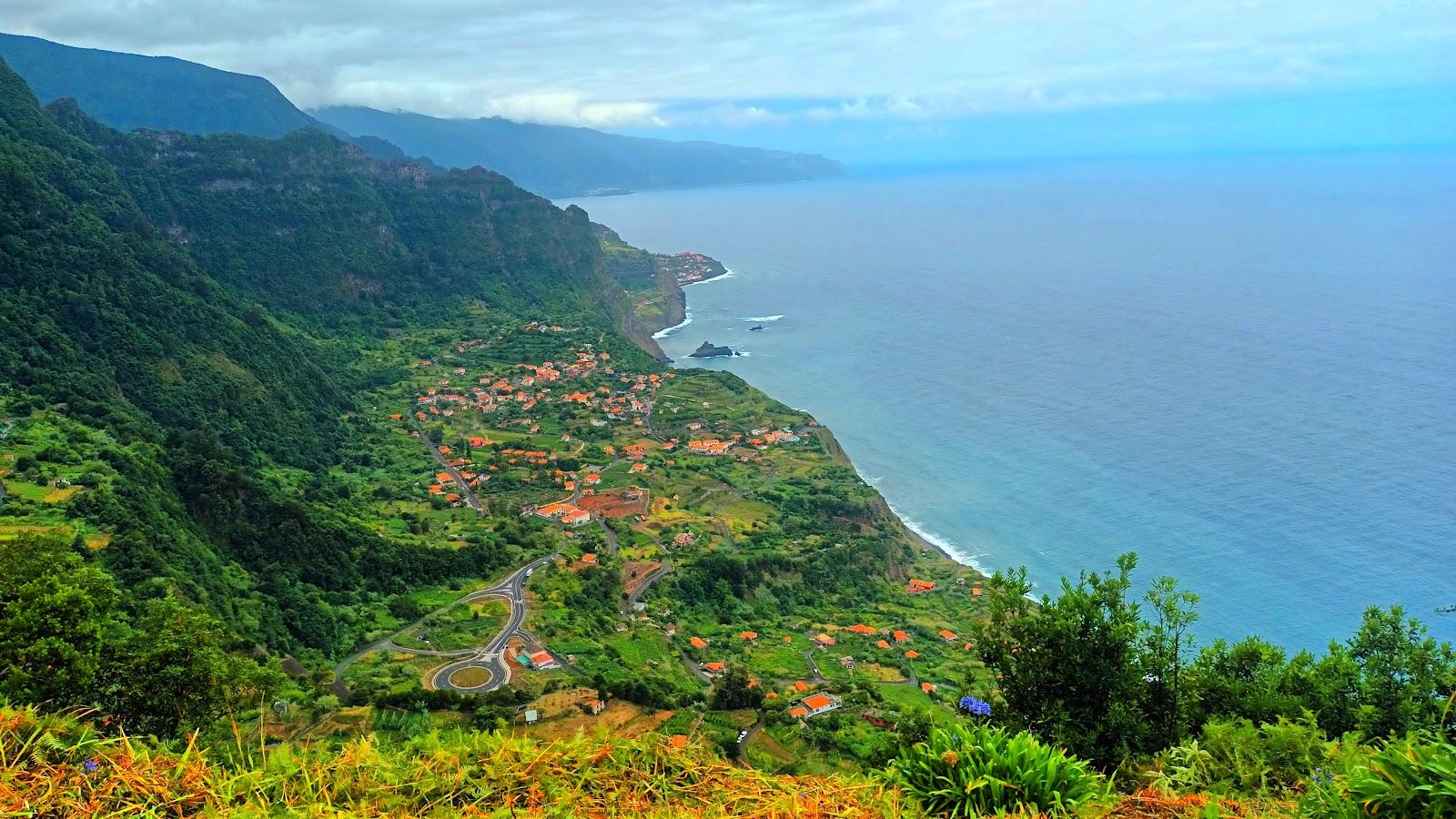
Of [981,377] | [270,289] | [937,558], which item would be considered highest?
[270,289]

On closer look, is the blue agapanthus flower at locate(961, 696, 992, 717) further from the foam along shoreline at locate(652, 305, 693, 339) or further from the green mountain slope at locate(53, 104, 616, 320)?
the foam along shoreline at locate(652, 305, 693, 339)

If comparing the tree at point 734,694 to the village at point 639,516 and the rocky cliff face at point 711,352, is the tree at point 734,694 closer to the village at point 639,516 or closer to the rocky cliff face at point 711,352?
the village at point 639,516

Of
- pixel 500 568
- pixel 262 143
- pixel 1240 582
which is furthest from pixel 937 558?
pixel 262 143

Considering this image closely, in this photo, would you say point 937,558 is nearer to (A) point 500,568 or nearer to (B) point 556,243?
(A) point 500,568

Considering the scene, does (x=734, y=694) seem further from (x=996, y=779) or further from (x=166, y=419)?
(x=166, y=419)

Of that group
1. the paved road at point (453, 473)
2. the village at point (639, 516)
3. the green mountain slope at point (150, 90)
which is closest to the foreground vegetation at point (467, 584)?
the village at point (639, 516)

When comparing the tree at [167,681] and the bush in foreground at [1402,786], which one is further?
the tree at [167,681]

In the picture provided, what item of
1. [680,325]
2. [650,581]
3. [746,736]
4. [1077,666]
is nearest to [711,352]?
[680,325]
